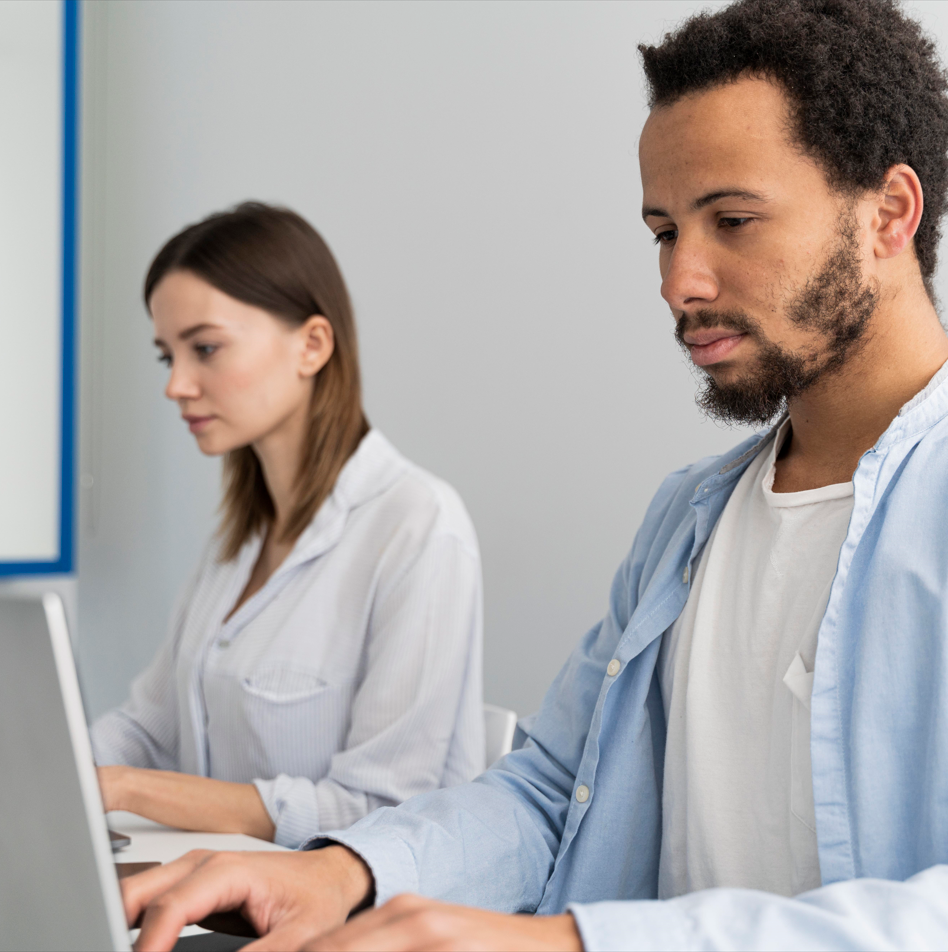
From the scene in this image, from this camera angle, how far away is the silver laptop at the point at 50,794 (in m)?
0.49

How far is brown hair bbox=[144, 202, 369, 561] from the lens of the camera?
70.3 inches

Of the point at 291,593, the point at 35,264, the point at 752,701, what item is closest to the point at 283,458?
the point at 291,593

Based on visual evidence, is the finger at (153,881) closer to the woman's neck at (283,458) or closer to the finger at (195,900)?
the finger at (195,900)

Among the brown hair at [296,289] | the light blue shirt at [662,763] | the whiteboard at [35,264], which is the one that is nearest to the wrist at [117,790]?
the brown hair at [296,289]

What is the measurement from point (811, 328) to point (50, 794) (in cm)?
71

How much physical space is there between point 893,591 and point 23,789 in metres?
0.62

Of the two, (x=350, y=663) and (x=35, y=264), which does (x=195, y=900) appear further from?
(x=35, y=264)

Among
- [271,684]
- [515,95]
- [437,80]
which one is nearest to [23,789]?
[271,684]

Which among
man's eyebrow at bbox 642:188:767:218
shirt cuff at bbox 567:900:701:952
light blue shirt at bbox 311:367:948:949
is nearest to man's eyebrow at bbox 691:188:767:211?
man's eyebrow at bbox 642:188:767:218

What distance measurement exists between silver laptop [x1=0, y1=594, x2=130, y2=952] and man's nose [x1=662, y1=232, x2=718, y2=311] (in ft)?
2.05

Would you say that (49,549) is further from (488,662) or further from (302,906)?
(302,906)

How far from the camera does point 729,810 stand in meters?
0.89

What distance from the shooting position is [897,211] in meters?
0.93

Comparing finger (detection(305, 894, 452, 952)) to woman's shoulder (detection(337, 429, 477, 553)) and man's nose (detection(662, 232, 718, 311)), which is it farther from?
woman's shoulder (detection(337, 429, 477, 553))
